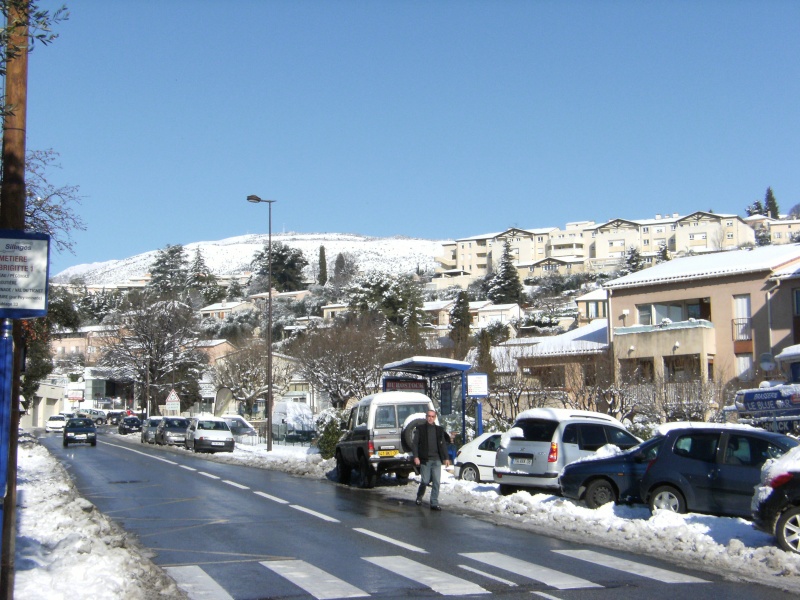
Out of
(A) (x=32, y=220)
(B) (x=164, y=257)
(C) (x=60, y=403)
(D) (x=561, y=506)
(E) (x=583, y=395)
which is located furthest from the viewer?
(B) (x=164, y=257)

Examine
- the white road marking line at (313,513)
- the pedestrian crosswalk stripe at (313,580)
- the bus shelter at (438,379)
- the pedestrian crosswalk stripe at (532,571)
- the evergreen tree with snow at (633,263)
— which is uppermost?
the evergreen tree with snow at (633,263)

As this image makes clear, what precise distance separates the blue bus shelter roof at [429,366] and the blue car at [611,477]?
366 inches

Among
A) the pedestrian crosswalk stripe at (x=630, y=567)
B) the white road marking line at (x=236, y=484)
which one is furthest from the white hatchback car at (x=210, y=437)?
the pedestrian crosswalk stripe at (x=630, y=567)

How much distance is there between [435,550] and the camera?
1177cm

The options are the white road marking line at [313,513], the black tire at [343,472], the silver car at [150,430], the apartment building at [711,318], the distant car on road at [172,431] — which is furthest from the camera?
the silver car at [150,430]

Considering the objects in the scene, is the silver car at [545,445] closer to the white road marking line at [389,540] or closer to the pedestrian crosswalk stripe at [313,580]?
the white road marking line at [389,540]

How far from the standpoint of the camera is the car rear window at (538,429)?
1778cm

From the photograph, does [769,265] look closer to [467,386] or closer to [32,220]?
[467,386]

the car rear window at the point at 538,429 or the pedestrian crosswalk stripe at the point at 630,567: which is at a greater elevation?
the car rear window at the point at 538,429

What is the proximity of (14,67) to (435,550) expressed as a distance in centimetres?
772

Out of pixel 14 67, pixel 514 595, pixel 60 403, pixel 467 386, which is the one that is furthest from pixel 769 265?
pixel 60 403

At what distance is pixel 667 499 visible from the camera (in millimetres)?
13898

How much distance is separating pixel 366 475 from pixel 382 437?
100 cm

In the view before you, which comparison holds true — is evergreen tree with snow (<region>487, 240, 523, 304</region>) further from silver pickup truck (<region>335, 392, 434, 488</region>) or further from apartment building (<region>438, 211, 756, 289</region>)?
silver pickup truck (<region>335, 392, 434, 488</region>)
